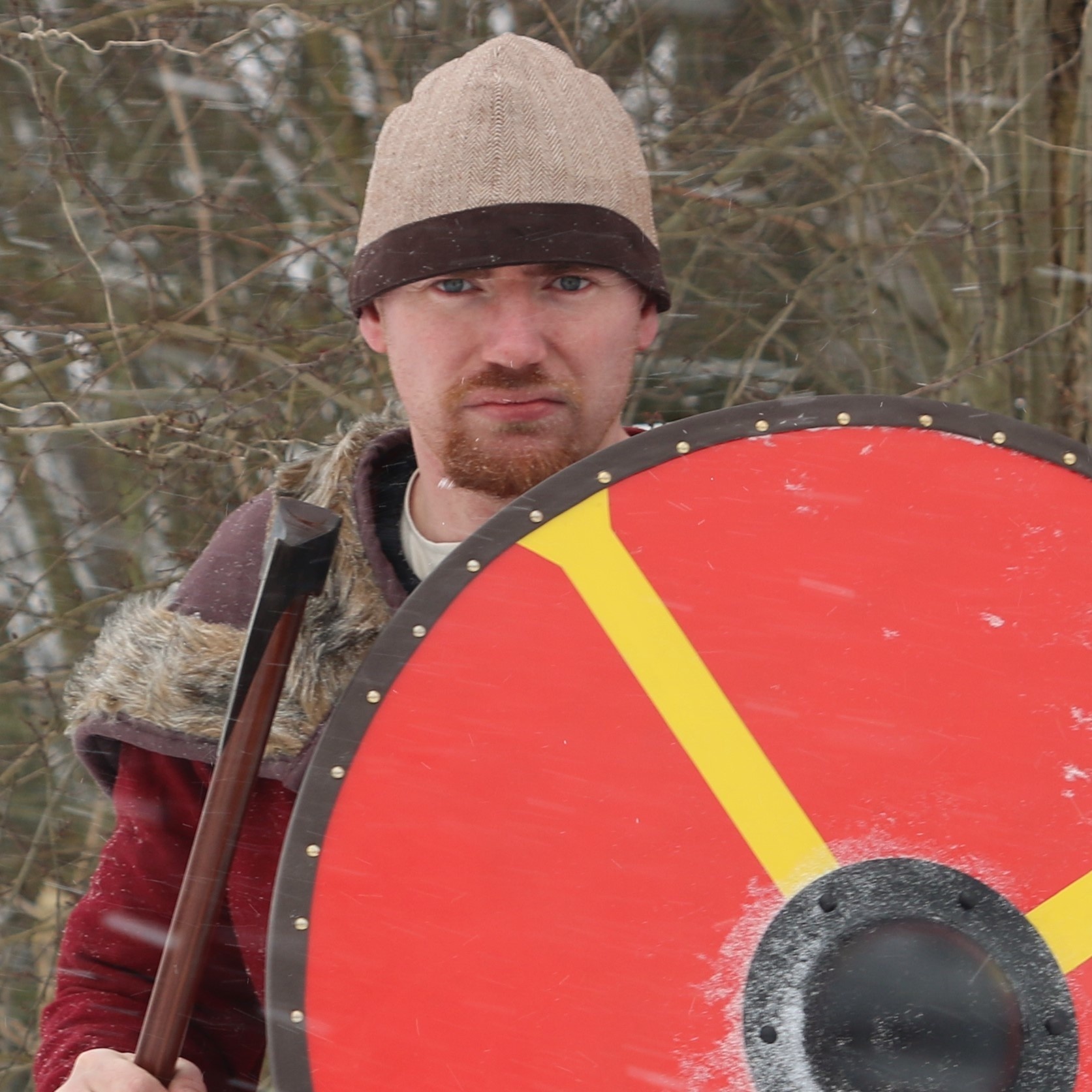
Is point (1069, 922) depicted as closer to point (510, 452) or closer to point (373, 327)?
point (510, 452)

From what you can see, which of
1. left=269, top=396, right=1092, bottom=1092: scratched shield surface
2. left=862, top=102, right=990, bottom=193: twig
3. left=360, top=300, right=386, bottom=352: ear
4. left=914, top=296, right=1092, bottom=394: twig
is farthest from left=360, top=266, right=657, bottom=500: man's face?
left=862, top=102, right=990, bottom=193: twig

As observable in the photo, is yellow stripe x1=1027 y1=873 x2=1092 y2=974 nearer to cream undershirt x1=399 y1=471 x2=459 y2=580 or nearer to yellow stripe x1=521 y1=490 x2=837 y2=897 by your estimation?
yellow stripe x1=521 y1=490 x2=837 y2=897

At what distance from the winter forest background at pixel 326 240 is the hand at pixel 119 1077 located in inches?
62.9

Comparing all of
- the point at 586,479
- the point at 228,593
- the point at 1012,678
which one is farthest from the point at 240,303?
the point at 1012,678

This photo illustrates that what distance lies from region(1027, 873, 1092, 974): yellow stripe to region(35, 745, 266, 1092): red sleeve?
0.79 m

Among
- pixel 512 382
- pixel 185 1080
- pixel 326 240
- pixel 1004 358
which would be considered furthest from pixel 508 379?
pixel 326 240

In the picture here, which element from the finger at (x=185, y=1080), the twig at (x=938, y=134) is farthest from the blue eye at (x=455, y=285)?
the twig at (x=938, y=134)

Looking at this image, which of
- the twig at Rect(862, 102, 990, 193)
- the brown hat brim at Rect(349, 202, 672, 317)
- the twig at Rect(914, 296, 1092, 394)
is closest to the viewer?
the brown hat brim at Rect(349, 202, 672, 317)

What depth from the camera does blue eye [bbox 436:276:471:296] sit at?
1.28 meters

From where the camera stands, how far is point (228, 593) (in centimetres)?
133

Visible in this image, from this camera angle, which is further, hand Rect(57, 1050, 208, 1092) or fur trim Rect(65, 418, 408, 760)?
fur trim Rect(65, 418, 408, 760)

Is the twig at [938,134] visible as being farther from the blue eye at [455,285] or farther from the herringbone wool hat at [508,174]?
the blue eye at [455,285]

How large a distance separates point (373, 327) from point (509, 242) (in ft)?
0.88

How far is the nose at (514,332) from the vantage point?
125cm
